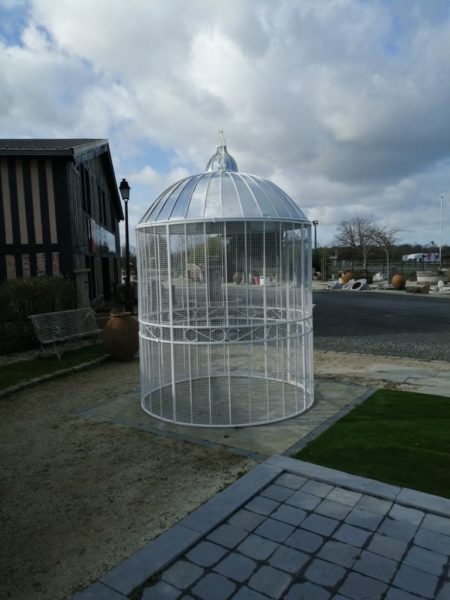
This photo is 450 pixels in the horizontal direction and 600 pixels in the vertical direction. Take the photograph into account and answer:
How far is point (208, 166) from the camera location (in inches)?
261

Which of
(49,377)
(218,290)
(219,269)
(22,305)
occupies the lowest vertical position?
(49,377)

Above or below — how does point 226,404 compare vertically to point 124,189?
below

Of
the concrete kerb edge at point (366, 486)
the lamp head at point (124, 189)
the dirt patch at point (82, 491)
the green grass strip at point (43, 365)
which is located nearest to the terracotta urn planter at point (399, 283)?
the lamp head at point (124, 189)

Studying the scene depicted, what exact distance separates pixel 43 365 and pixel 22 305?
83.3 inches

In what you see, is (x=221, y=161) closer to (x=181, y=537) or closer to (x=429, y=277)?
(x=181, y=537)

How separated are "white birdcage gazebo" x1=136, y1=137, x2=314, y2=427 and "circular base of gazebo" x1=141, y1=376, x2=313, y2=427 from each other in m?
0.02

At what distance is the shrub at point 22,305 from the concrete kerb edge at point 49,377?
222 cm

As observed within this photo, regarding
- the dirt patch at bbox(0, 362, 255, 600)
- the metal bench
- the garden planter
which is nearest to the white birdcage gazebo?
the dirt patch at bbox(0, 362, 255, 600)

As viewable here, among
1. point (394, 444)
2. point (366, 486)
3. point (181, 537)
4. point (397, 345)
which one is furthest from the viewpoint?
point (397, 345)

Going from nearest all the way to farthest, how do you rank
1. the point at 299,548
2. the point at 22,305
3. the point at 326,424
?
1. the point at 299,548
2. the point at 326,424
3. the point at 22,305

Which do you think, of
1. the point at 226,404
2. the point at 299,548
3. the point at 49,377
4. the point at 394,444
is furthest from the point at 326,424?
the point at 49,377

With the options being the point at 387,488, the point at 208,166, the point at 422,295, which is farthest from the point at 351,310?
the point at 387,488

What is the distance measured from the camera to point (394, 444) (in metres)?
5.02

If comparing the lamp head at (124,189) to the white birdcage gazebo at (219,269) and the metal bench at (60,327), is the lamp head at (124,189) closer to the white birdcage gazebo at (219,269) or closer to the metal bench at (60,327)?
the metal bench at (60,327)
